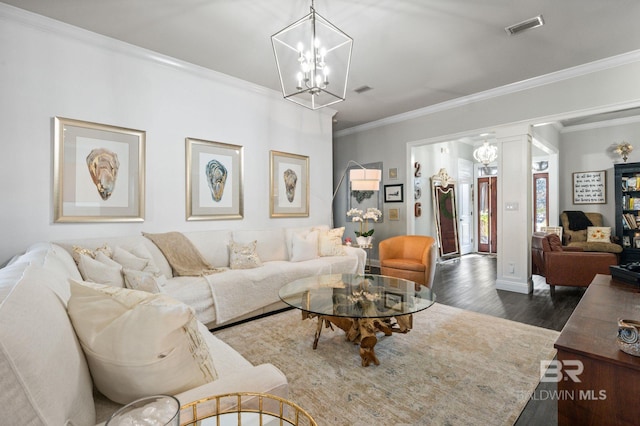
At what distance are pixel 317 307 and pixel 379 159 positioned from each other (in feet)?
14.1

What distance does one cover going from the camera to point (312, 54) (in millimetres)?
2271

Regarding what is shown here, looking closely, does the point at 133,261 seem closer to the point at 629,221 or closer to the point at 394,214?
the point at 394,214

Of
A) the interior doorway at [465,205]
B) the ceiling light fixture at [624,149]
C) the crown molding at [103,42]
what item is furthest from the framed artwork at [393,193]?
the ceiling light fixture at [624,149]

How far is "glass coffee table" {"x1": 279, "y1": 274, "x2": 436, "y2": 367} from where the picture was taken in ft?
7.10

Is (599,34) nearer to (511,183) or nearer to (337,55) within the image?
(511,183)

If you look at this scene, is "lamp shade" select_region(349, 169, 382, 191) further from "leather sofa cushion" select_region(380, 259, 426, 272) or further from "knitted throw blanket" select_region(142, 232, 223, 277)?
"knitted throw blanket" select_region(142, 232, 223, 277)

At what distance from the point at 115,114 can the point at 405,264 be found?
3.74 metres

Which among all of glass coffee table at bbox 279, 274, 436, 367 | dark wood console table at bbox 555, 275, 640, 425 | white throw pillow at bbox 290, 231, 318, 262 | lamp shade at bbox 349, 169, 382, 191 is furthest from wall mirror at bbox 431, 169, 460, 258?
dark wood console table at bbox 555, 275, 640, 425

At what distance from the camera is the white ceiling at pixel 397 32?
8.43ft

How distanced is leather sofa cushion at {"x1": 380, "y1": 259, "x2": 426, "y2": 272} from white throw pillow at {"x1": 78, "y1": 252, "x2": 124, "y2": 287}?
3077 millimetres

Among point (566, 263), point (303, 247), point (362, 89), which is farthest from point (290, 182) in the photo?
point (566, 263)

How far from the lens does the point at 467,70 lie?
3748 millimetres

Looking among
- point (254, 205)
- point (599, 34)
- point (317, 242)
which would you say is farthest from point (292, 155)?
point (599, 34)

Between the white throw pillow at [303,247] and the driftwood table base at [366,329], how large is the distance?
62.5 inches
